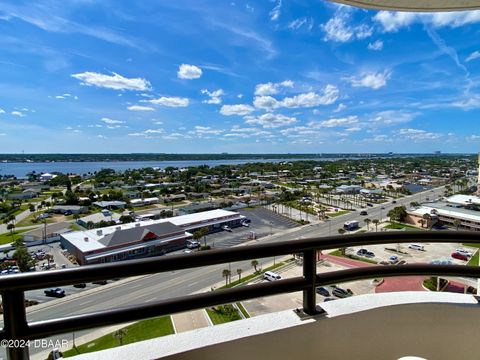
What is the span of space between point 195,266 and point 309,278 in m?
0.47

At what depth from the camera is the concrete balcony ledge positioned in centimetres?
96

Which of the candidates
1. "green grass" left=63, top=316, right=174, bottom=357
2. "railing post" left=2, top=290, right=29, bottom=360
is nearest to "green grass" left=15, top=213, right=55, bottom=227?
"green grass" left=63, top=316, right=174, bottom=357

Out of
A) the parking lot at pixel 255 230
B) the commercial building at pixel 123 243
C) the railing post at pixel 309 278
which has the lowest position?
the parking lot at pixel 255 230

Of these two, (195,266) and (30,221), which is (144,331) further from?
(30,221)

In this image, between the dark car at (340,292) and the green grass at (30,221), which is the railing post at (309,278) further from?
the green grass at (30,221)

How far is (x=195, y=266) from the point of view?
84 cm

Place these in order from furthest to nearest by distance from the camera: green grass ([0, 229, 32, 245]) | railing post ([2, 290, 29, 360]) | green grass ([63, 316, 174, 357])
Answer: green grass ([0, 229, 32, 245]), green grass ([63, 316, 174, 357]), railing post ([2, 290, 29, 360])

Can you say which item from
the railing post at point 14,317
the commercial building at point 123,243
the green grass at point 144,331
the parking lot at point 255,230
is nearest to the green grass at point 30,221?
the commercial building at point 123,243

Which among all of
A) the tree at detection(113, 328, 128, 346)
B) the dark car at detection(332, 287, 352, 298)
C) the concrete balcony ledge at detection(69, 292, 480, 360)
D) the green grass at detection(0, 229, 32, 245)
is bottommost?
the green grass at detection(0, 229, 32, 245)

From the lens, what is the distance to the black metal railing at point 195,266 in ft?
2.27

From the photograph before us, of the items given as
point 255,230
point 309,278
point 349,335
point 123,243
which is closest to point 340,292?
point 349,335

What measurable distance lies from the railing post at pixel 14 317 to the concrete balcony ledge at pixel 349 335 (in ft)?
0.90

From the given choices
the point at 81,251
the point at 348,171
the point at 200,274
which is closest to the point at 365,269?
the point at 200,274

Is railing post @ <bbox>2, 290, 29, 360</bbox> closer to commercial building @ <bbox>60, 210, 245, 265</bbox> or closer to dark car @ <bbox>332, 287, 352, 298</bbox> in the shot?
dark car @ <bbox>332, 287, 352, 298</bbox>
